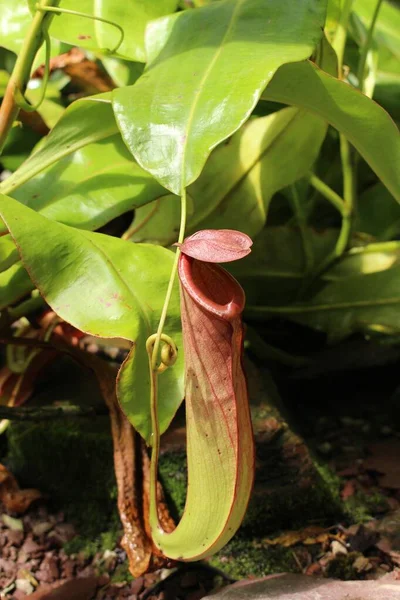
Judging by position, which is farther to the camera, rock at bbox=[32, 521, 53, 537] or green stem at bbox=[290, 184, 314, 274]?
green stem at bbox=[290, 184, 314, 274]

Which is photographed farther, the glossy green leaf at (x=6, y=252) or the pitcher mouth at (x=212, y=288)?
the glossy green leaf at (x=6, y=252)

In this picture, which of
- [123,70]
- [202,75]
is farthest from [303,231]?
[202,75]

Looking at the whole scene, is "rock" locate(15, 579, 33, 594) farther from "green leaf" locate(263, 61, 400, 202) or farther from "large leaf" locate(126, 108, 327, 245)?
"green leaf" locate(263, 61, 400, 202)

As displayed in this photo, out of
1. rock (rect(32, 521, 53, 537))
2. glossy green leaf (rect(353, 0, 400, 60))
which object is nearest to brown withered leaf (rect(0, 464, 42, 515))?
rock (rect(32, 521, 53, 537))

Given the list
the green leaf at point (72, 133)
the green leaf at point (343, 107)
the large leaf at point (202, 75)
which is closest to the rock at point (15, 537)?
the green leaf at point (72, 133)

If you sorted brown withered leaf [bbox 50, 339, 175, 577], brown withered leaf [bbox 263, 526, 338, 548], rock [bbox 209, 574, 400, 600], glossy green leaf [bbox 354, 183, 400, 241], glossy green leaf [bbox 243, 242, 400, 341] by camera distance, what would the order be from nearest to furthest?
rock [bbox 209, 574, 400, 600], brown withered leaf [bbox 50, 339, 175, 577], brown withered leaf [bbox 263, 526, 338, 548], glossy green leaf [bbox 243, 242, 400, 341], glossy green leaf [bbox 354, 183, 400, 241]

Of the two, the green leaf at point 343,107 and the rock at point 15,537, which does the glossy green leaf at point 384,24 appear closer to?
the green leaf at point 343,107

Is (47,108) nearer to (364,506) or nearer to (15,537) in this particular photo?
(15,537)
